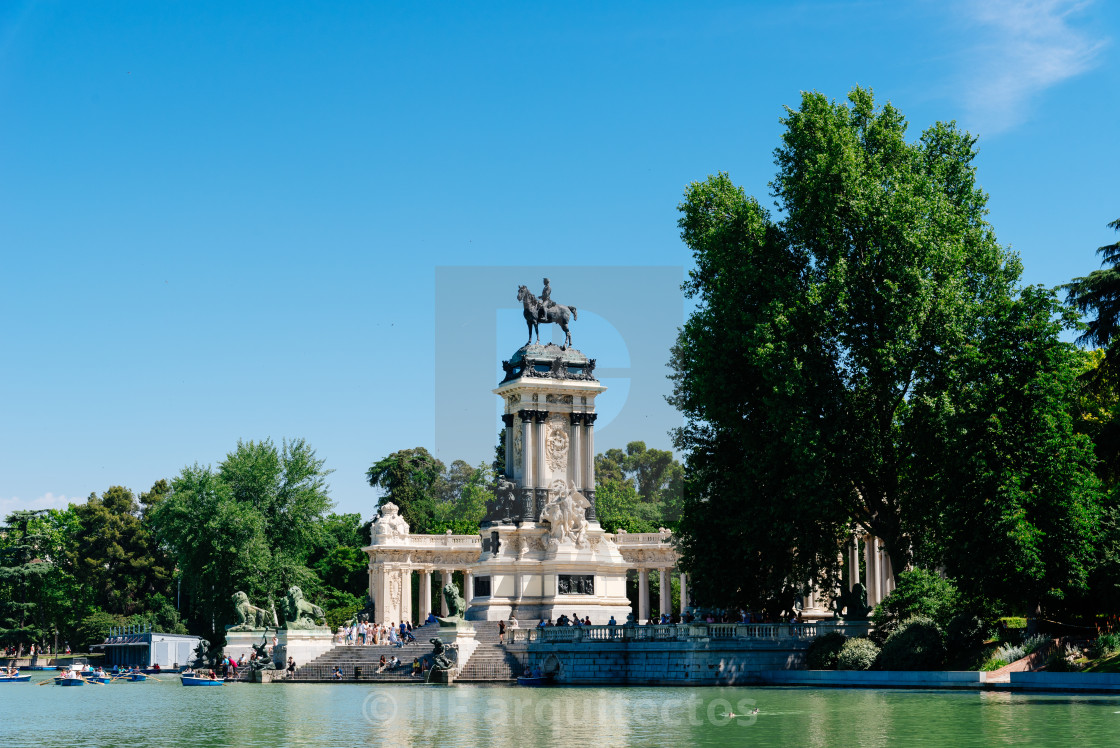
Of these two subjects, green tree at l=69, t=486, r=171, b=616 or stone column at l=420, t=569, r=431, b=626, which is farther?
green tree at l=69, t=486, r=171, b=616

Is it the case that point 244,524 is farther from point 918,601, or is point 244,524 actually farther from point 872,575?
point 918,601

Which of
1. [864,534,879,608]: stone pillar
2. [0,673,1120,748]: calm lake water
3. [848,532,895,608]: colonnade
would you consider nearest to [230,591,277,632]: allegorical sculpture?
[0,673,1120,748]: calm lake water

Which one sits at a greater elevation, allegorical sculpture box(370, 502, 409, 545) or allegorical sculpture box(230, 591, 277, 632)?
allegorical sculpture box(370, 502, 409, 545)

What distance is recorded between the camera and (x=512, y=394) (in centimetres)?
6097

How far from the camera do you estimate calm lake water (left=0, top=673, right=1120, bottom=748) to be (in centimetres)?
2172

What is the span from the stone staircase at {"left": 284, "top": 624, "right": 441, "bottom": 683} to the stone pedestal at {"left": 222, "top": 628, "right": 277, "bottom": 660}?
5.81 m

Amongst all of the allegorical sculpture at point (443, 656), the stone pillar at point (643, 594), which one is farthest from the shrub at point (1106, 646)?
the stone pillar at point (643, 594)

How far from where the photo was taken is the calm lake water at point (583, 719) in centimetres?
2172

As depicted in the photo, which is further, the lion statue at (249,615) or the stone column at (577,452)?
the stone column at (577,452)

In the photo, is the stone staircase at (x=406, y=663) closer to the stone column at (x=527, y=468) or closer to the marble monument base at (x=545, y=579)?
the marble monument base at (x=545, y=579)

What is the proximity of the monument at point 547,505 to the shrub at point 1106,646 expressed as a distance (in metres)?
26.5

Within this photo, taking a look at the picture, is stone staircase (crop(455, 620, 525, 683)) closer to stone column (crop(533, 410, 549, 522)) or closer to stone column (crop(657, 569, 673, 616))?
stone column (crop(533, 410, 549, 522))

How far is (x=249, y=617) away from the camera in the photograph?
57.5 m

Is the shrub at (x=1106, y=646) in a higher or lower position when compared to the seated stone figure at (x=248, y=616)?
lower
